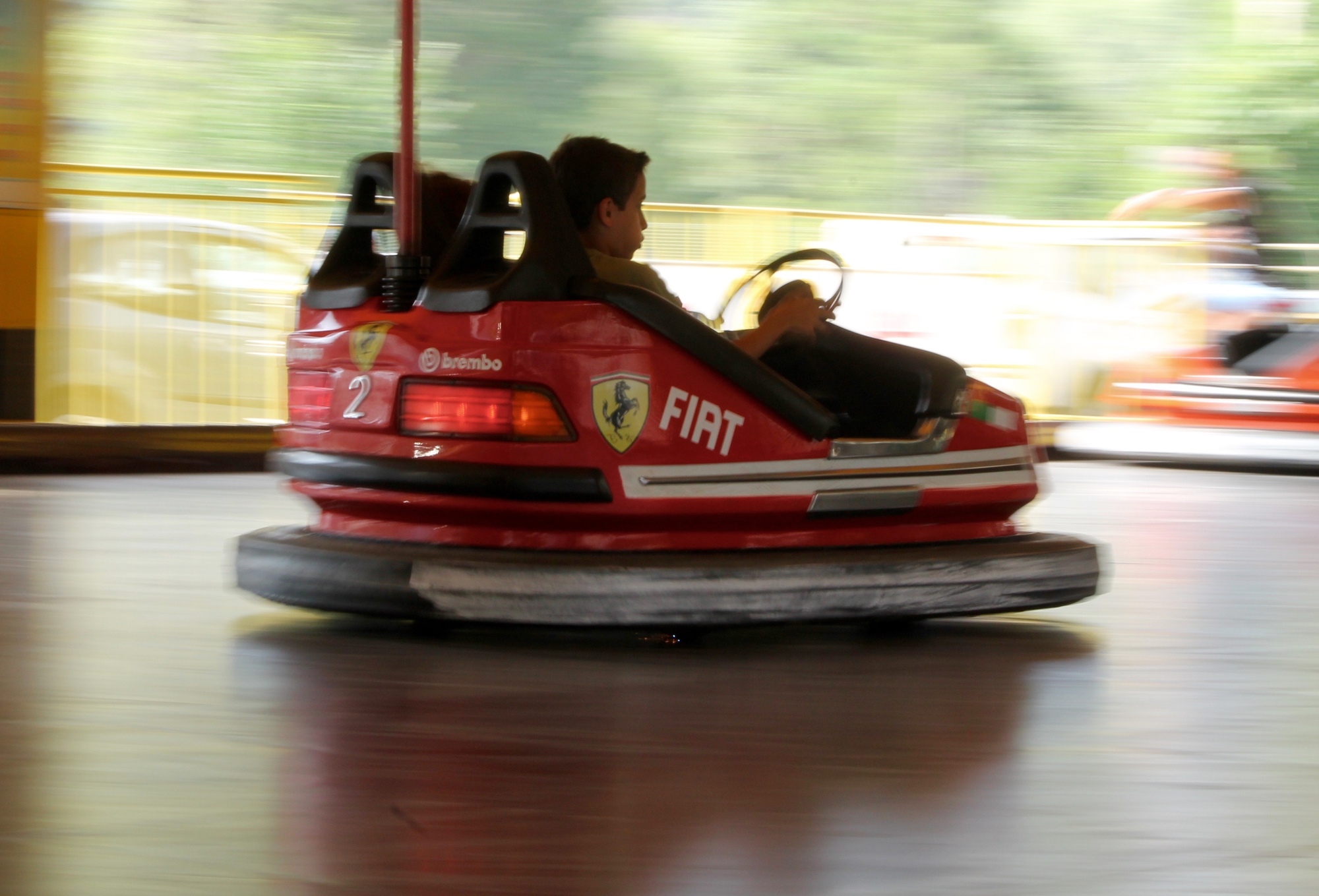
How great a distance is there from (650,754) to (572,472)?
2.41 ft

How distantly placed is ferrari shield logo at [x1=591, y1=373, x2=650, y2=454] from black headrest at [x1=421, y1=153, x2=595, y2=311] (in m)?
0.17

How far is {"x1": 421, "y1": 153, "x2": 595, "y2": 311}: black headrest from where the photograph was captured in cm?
283

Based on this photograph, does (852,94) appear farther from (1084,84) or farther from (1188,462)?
(1188,462)

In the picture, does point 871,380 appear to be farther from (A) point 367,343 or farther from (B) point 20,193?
(B) point 20,193

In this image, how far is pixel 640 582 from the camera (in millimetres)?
2748

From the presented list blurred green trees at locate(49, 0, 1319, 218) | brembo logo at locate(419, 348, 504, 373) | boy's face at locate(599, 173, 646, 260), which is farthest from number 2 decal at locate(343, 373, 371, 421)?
blurred green trees at locate(49, 0, 1319, 218)

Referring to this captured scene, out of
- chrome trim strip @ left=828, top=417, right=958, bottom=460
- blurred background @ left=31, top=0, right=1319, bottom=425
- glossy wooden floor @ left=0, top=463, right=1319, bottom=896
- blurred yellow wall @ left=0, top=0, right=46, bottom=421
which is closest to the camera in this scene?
glossy wooden floor @ left=0, top=463, right=1319, bottom=896

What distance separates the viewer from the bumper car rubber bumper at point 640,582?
8.98ft

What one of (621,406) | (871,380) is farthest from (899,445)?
(621,406)

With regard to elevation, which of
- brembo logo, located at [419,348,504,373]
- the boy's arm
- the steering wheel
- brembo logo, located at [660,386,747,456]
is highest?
the steering wheel

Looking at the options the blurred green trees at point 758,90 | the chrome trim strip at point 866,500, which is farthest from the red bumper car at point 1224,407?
the blurred green trees at point 758,90

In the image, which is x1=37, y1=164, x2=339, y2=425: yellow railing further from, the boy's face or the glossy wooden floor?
the boy's face

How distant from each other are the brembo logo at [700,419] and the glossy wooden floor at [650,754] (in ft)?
1.17

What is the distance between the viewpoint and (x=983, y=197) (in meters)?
17.1
